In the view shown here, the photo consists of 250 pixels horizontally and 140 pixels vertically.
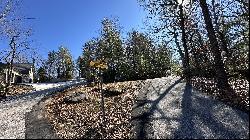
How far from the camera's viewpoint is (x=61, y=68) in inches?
4102

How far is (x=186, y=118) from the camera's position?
15.2 meters

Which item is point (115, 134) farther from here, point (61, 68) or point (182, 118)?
point (61, 68)

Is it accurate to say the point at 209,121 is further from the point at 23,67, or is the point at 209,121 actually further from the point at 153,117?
the point at 23,67

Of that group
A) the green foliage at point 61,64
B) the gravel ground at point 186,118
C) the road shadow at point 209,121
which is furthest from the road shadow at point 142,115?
the green foliage at point 61,64

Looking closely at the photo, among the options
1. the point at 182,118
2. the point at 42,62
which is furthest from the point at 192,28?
the point at 42,62

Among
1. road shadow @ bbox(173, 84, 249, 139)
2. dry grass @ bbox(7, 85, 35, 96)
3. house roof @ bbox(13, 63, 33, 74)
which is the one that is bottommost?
road shadow @ bbox(173, 84, 249, 139)

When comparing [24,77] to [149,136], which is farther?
[24,77]

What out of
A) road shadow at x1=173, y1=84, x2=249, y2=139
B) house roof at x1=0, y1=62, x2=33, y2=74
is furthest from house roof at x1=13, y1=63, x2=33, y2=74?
road shadow at x1=173, y1=84, x2=249, y2=139

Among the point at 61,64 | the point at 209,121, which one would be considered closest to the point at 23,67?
the point at 61,64

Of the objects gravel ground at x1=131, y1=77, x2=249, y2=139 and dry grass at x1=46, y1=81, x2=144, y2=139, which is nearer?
gravel ground at x1=131, y1=77, x2=249, y2=139

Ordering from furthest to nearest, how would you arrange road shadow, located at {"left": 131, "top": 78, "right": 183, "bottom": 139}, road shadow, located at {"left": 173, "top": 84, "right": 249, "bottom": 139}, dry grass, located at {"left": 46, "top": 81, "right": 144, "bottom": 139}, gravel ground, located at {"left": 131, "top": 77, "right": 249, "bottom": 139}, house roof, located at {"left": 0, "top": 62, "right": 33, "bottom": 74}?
house roof, located at {"left": 0, "top": 62, "right": 33, "bottom": 74} < dry grass, located at {"left": 46, "top": 81, "right": 144, "bottom": 139} < road shadow, located at {"left": 131, "top": 78, "right": 183, "bottom": 139} < gravel ground, located at {"left": 131, "top": 77, "right": 249, "bottom": 139} < road shadow, located at {"left": 173, "top": 84, "right": 249, "bottom": 139}

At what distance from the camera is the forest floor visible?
13672 mm

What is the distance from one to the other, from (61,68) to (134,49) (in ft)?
150

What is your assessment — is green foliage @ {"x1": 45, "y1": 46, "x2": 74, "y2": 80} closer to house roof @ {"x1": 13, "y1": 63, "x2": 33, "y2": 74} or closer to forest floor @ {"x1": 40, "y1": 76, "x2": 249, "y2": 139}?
house roof @ {"x1": 13, "y1": 63, "x2": 33, "y2": 74}
